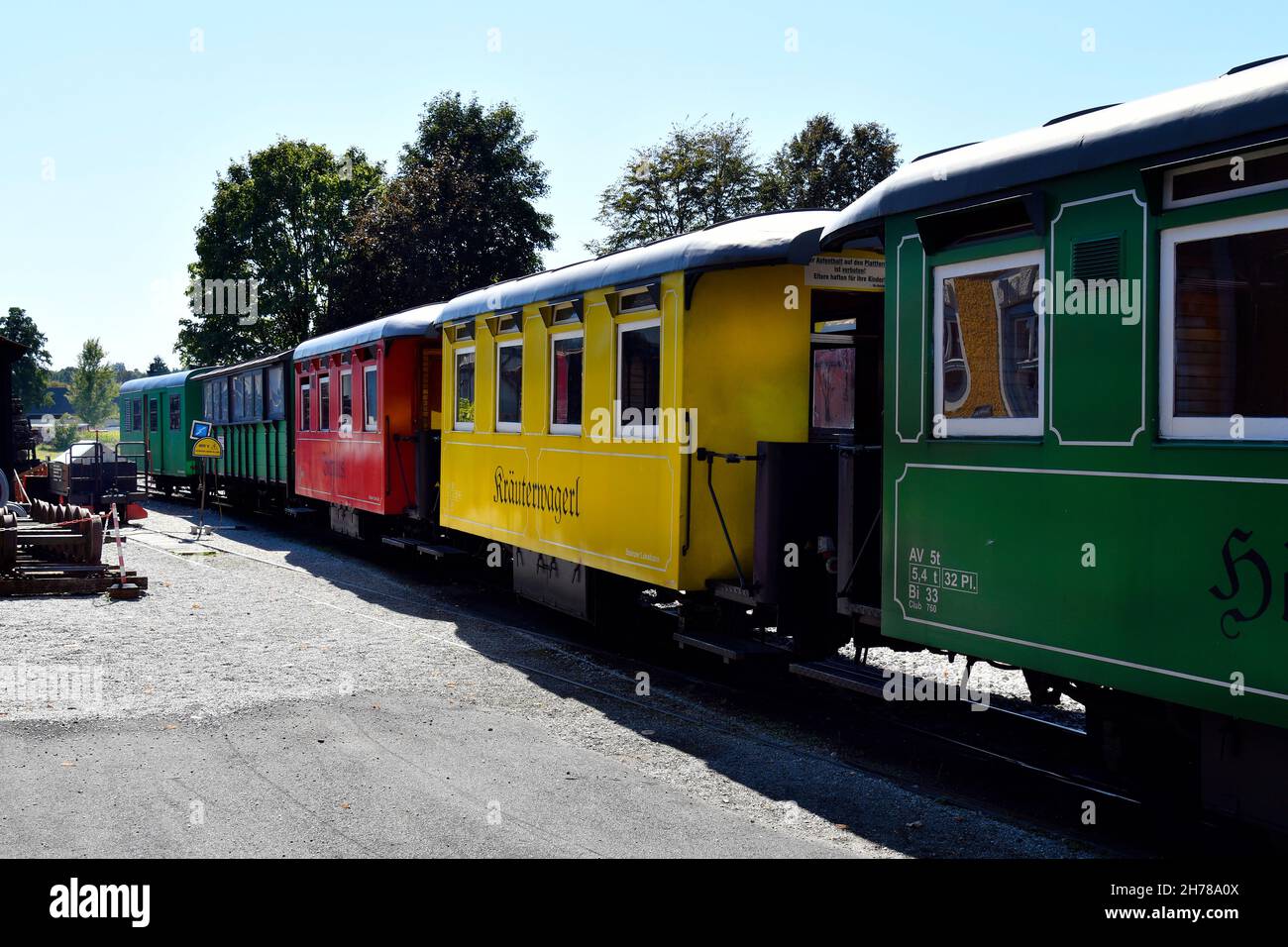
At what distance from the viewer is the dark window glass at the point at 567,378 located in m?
9.95

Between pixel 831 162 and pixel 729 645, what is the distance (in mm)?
36443

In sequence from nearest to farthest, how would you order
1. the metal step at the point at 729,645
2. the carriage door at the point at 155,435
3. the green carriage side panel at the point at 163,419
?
the metal step at the point at 729,645
the green carriage side panel at the point at 163,419
the carriage door at the point at 155,435

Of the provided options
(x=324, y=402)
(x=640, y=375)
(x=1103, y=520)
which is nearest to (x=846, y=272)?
(x=640, y=375)

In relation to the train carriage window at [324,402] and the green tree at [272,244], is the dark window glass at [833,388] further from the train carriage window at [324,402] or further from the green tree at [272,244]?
the green tree at [272,244]

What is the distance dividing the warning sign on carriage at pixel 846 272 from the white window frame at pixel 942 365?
2.20 metres

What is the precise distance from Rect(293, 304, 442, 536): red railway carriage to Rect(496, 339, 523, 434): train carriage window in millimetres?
3074

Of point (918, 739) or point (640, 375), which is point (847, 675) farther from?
point (640, 375)

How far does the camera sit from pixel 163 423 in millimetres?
33031

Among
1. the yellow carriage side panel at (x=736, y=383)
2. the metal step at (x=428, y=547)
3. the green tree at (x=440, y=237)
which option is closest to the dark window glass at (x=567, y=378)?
the yellow carriage side panel at (x=736, y=383)

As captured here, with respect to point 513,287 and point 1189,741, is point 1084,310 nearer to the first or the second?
point 1189,741

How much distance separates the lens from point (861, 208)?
6.60 metres
